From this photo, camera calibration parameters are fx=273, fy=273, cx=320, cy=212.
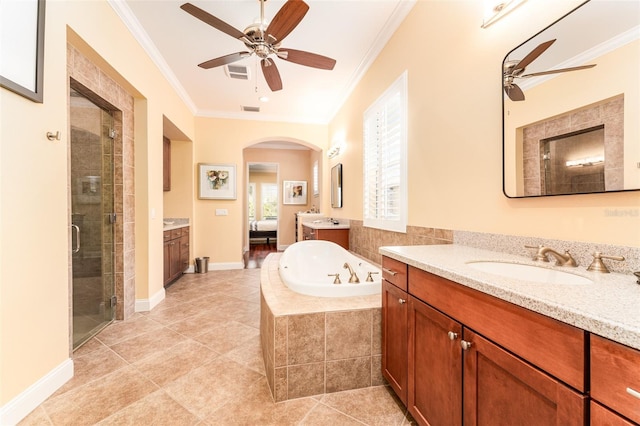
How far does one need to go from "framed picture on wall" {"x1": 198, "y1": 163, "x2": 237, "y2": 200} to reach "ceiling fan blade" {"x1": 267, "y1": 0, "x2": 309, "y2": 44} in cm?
324

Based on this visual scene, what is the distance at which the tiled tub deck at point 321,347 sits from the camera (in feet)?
5.33

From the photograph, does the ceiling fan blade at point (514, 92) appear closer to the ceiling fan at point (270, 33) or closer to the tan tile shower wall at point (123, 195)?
the ceiling fan at point (270, 33)

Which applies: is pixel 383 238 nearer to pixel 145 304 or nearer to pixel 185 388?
pixel 185 388

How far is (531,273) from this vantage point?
1.22 metres

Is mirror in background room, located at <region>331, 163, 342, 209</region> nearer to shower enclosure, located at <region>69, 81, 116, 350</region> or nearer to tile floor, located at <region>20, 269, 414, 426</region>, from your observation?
tile floor, located at <region>20, 269, 414, 426</region>

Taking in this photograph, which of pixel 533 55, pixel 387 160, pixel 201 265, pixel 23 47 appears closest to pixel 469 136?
pixel 533 55

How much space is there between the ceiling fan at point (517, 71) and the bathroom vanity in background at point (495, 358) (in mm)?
871

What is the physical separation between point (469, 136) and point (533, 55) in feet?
1.71

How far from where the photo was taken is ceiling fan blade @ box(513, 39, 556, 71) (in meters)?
1.27

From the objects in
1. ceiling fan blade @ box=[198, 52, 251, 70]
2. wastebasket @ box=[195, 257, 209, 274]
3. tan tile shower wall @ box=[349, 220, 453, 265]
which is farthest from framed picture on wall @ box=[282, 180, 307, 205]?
ceiling fan blade @ box=[198, 52, 251, 70]

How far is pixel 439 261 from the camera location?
129 cm

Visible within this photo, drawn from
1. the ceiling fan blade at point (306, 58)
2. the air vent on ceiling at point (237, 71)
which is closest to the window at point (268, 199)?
the air vent on ceiling at point (237, 71)

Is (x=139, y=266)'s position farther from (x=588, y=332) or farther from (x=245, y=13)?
(x=588, y=332)

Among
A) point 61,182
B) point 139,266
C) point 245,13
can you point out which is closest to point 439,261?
point 61,182
